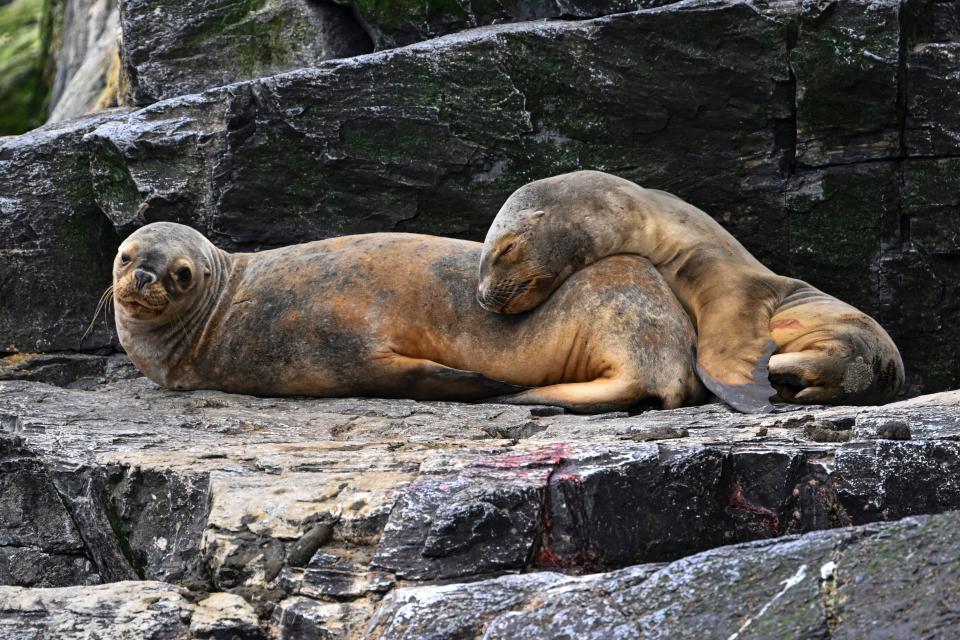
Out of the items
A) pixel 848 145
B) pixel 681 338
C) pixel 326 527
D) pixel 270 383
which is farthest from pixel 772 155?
pixel 326 527

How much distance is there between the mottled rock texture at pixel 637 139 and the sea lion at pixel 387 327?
93cm

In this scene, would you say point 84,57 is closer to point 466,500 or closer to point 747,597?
point 466,500

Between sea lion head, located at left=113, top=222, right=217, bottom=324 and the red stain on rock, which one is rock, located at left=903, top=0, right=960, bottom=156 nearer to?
sea lion head, located at left=113, top=222, right=217, bottom=324

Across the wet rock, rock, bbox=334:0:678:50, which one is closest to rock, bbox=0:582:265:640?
the wet rock

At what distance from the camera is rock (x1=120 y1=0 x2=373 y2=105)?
8.82 metres

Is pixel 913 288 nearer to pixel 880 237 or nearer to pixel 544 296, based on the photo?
pixel 880 237

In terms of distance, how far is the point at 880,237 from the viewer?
25.5 ft

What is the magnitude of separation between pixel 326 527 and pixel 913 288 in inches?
184

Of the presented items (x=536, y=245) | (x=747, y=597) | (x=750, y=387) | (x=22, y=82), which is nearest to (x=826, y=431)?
(x=747, y=597)

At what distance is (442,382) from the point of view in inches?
259

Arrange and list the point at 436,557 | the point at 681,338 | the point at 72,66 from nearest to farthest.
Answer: the point at 436,557
the point at 681,338
the point at 72,66

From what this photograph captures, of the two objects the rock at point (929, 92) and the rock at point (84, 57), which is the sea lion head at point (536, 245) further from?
the rock at point (84, 57)

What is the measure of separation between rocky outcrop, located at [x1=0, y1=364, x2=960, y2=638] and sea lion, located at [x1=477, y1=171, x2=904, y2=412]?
0.82 m

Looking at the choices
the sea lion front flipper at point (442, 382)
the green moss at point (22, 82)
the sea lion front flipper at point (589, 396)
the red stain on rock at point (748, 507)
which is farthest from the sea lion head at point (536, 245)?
the green moss at point (22, 82)
